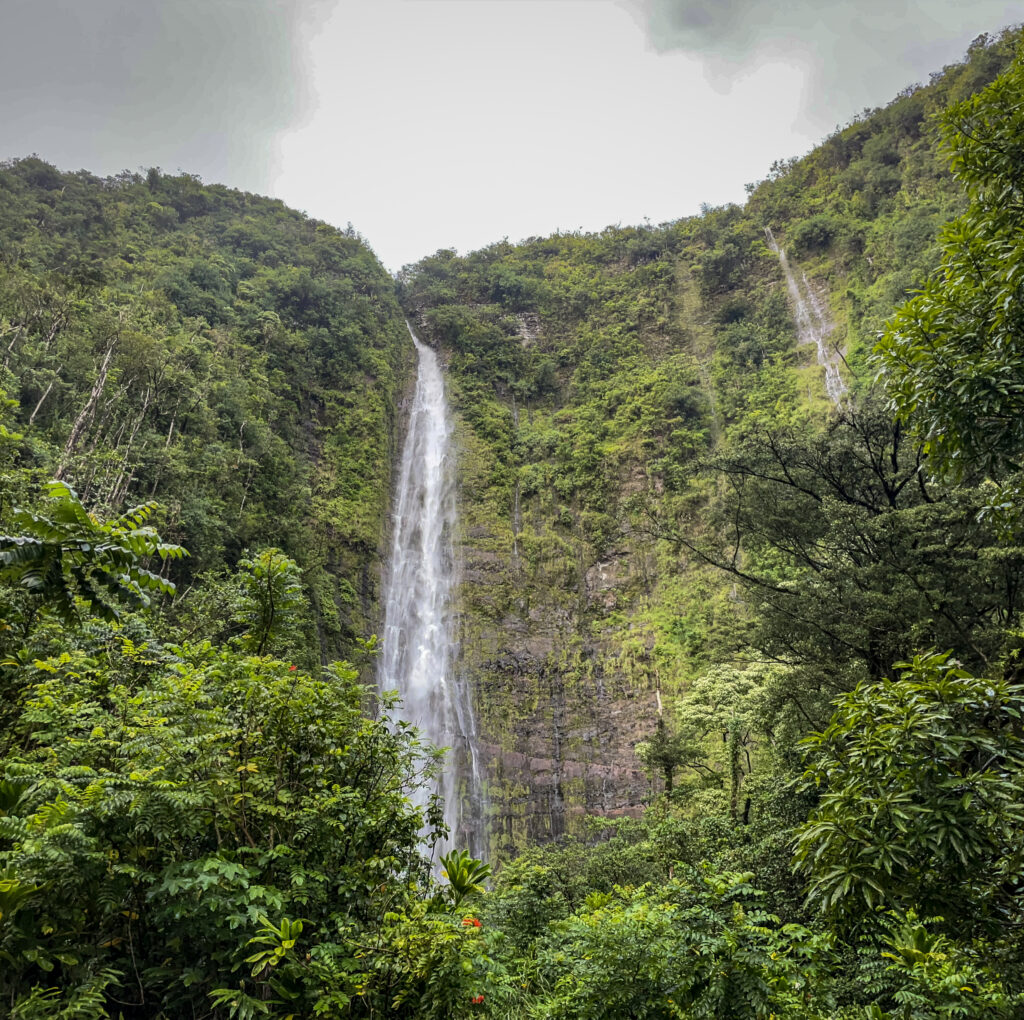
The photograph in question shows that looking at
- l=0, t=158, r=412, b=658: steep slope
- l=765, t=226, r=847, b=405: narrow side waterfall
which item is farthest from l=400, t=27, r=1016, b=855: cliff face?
l=0, t=158, r=412, b=658: steep slope

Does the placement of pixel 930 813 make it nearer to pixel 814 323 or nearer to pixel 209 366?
pixel 209 366

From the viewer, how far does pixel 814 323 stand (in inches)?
1097

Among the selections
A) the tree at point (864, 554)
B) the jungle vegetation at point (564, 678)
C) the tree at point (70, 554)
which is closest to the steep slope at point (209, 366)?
the jungle vegetation at point (564, 678)

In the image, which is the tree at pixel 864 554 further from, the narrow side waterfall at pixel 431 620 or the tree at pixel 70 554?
the narrow side waterfall at pixel 431 620

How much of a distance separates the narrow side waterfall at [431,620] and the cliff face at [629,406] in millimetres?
743

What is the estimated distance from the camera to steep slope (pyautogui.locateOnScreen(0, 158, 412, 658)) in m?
14.2

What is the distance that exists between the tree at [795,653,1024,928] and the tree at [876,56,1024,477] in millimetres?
1406

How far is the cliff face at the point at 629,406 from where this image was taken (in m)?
20.2

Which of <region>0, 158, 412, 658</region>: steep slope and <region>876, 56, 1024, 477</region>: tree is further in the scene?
<region>0, 158, 412, 658</region>: steep slope

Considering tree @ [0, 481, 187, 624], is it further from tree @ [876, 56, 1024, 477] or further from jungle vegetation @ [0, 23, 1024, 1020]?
tree @ [876, 56, 1024, 477]

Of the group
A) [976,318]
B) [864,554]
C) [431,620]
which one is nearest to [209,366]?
[431,620]

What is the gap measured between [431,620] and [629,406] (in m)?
14.9

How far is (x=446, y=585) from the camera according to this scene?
24.3m

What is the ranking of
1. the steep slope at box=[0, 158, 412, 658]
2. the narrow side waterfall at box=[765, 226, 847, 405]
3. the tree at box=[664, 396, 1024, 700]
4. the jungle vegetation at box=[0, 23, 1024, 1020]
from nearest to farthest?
the jungle vegetation at box=[0, 23, 1024, 1020] < the tree at box=[664, 396, 1024, 700] < the steep slope at box=[0, 158, 412, 658] < the narrow side waterfall at box=[765, 226, 847, 405]
